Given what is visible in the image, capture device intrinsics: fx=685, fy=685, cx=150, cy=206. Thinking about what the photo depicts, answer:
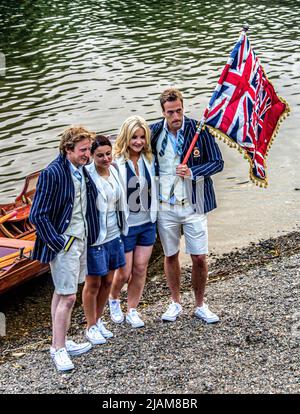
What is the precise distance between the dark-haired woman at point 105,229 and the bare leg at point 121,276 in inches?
9.5

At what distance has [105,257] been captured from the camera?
24.0ft

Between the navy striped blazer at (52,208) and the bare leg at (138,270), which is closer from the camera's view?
the navy striped blazer at (52,208)

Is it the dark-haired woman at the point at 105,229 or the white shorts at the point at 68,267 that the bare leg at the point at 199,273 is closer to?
the dark-haired woman at the point at 105,229

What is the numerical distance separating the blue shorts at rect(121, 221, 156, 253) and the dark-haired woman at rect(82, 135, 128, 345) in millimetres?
145

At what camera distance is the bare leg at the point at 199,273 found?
778 cm

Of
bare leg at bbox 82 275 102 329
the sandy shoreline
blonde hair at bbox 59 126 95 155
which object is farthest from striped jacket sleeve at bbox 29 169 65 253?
the sandy shoreline

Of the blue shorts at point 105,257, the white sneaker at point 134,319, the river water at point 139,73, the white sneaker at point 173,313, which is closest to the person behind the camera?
the blue shorts at point 105,257

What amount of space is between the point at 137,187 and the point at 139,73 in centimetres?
1733

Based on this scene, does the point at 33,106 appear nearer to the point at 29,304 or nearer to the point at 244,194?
the point at 244,194

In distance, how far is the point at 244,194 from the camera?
51.0 feet

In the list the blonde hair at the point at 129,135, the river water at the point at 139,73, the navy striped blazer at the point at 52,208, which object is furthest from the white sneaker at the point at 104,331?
the river water at the point at 139,73

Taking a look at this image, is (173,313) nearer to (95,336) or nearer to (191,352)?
(191,352)

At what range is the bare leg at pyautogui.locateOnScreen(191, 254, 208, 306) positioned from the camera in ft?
25.5

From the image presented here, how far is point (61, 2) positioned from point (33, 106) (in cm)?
1983
